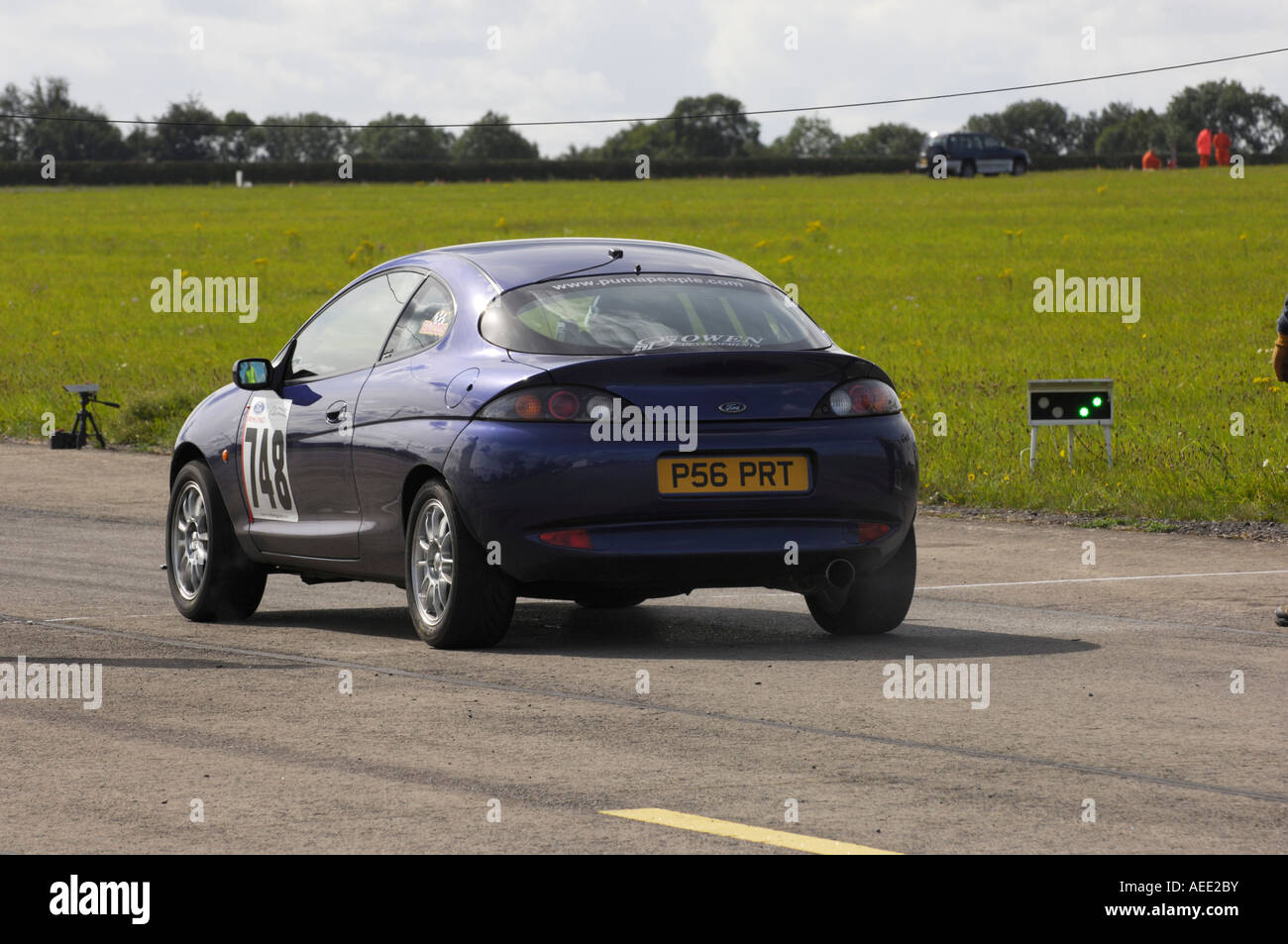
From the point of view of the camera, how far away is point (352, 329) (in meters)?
10.2

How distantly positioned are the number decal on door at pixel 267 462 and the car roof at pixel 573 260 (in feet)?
3.11

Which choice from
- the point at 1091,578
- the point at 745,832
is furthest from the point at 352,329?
the point at 745,832

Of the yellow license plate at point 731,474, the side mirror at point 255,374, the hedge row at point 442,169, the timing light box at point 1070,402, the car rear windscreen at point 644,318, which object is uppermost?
the hedge row at point 442,169

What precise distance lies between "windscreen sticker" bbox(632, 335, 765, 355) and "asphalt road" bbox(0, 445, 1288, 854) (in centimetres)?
130

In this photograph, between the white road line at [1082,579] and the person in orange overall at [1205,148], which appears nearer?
the white road line at [1082,579]

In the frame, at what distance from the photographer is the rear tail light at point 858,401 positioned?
9102 millimetres

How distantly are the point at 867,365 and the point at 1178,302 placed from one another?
26298 mm

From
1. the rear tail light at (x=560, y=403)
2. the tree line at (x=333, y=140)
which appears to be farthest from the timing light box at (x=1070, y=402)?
the tree line at (x=333, y=140)

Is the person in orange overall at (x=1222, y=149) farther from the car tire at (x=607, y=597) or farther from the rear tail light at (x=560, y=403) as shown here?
the rear tail light at (x=560, y=403)

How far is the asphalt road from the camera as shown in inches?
233

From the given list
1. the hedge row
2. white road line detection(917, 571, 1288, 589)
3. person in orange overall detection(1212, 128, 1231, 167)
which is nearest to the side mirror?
white road line detection(917, 571, 1288, 589)

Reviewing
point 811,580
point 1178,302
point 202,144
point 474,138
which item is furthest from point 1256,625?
point 474,138
